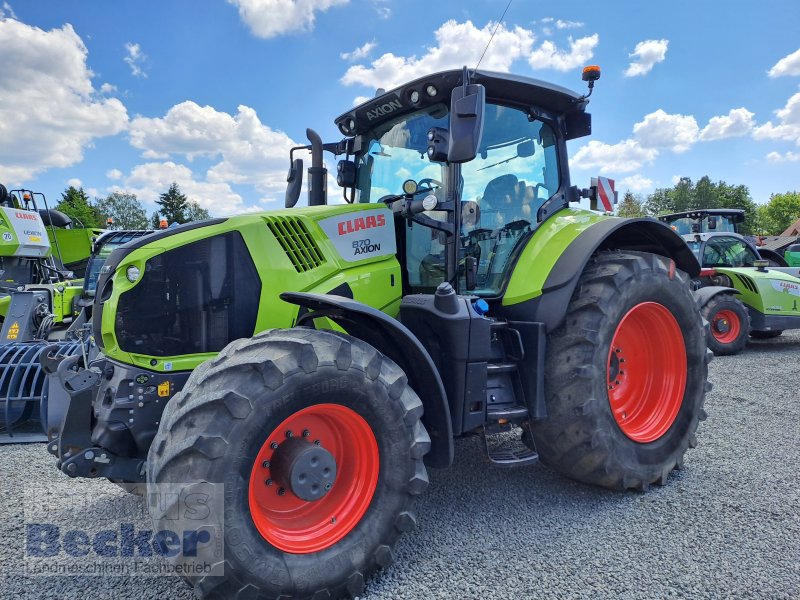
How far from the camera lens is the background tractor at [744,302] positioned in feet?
28.7

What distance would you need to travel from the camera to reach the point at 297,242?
9.86 ft

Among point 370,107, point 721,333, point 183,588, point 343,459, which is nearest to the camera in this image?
point 183,588

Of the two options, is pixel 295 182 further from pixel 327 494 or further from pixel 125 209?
pixel 125 209

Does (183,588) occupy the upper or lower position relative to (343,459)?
lower

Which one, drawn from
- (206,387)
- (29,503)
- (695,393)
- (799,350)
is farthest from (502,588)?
(799,350)

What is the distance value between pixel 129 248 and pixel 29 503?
6.22 ft

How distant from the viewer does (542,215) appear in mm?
3764

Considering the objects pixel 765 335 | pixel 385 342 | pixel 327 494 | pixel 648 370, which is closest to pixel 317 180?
pixel 385 342

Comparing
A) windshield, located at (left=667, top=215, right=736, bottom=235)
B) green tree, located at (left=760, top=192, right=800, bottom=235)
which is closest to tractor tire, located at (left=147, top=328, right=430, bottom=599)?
windshield, located at (left=667, top=215, right=736, bottom=235)

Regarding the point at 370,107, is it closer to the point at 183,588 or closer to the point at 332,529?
the point at 332,529

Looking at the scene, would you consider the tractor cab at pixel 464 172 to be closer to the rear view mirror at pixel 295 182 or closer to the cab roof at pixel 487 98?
the cab roof at pixel 487 98

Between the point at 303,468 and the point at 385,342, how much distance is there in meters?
0.78

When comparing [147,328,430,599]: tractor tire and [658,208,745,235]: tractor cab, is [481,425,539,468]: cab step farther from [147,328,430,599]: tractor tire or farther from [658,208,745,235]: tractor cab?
[658,208,745,235]: tractor cab

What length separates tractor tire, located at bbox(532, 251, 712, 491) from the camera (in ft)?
10.5
